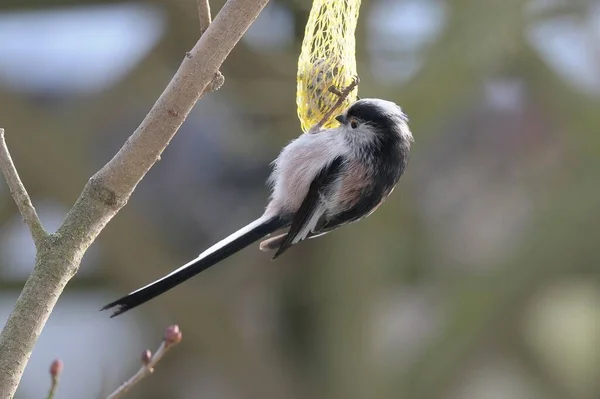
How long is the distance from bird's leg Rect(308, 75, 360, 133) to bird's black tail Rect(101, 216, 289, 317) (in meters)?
0.22

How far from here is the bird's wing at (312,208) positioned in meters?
1.79

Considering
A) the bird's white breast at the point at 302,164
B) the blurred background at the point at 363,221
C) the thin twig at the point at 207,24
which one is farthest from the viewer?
the blurred background at the point at 363,221

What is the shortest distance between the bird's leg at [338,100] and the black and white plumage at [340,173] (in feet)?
0.08

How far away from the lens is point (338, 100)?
6.09 feet

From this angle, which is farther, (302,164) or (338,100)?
(302,164)

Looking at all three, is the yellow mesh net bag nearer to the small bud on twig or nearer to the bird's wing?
the bird's wing

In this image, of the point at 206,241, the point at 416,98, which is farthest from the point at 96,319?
the point at 416,98

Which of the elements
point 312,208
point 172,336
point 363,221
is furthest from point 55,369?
point 363,221

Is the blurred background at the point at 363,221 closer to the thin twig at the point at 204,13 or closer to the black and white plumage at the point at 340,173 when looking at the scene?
the black and white plumage at the point at 340,173

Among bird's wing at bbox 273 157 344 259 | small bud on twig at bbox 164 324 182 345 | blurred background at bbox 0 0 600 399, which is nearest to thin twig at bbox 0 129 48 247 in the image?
small bud on twig at bbox 164 324 182 345

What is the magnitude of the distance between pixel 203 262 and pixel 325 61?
1.77 feet

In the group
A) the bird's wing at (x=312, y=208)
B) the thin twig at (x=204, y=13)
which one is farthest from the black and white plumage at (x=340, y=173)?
the thin twig at (x=204, y=13)

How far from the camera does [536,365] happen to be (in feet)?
14.4

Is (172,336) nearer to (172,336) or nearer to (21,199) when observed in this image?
(172,336)
